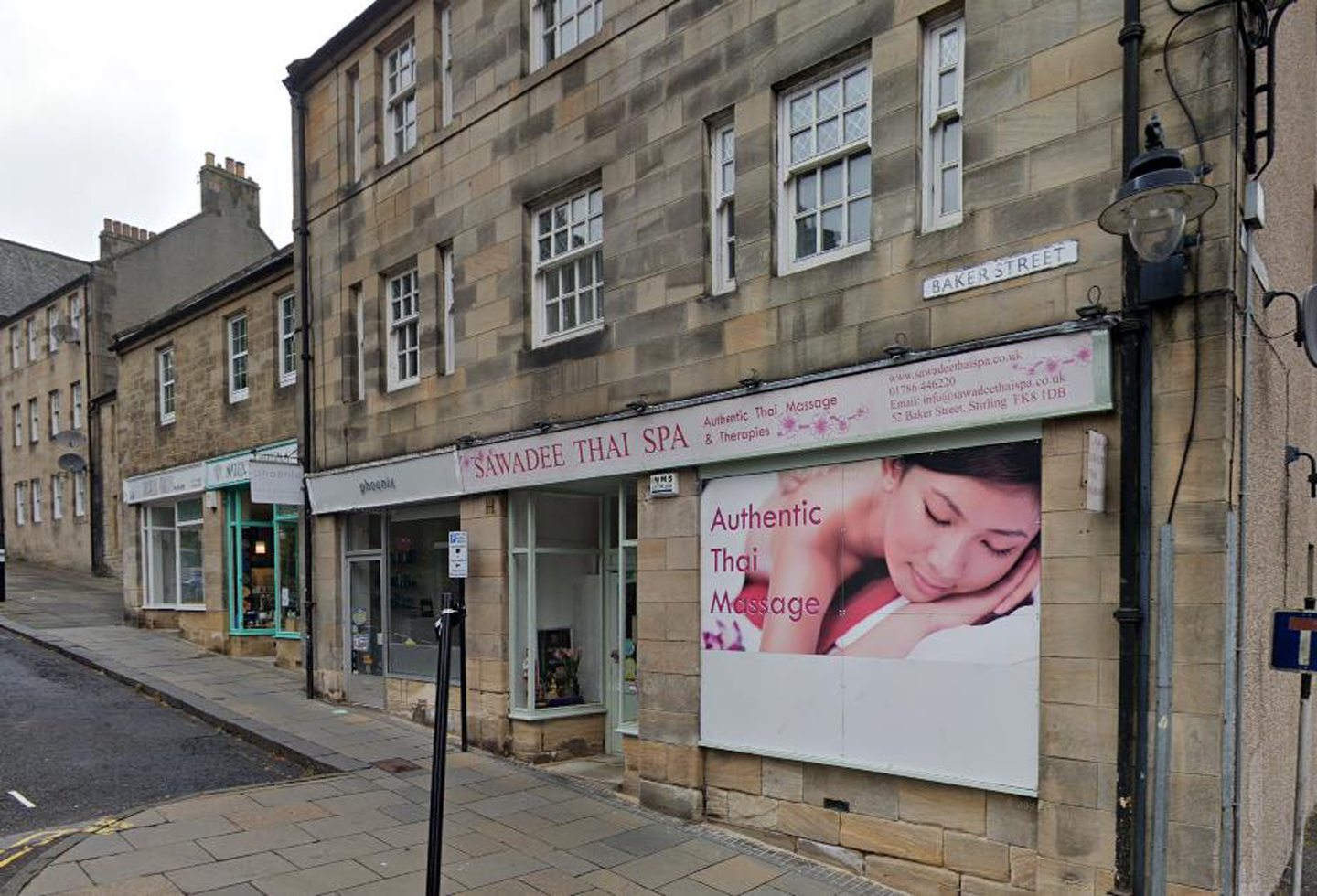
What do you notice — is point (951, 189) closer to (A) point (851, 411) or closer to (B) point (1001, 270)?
(B) point (1001, 270)

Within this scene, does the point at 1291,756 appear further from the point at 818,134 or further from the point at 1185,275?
the point at 818,134

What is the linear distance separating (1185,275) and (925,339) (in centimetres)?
156

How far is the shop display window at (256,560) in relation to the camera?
49.9 ft

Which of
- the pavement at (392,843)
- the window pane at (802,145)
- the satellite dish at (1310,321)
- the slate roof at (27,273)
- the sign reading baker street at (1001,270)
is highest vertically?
the slate roof at (27,273)

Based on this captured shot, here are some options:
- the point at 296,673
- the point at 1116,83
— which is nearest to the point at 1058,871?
the point at 1116,83

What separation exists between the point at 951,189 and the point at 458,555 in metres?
5.91

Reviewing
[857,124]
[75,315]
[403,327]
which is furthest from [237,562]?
[75,315]

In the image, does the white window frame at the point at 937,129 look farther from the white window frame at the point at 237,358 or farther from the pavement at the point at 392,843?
the white window frame at the point at 237,358

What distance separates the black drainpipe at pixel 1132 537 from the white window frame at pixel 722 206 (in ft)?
10.2

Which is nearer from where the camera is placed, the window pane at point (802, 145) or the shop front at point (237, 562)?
the window pane at point (802, 145)

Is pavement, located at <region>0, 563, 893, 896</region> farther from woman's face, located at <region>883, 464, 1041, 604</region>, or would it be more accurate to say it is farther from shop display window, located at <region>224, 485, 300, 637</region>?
shop display window, located at <region>224, 485, 300, 637</region>

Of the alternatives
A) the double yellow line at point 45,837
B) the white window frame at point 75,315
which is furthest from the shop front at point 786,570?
the white window frame at point 75,315

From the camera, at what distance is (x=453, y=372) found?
10.0 meters

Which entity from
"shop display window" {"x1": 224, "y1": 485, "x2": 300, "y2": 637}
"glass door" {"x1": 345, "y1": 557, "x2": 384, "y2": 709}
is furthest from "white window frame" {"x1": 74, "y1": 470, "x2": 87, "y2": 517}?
Result: "glass door" {"x1": 345, "y1": 557, "x2": 384, "y2": 709}
